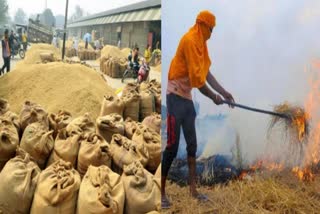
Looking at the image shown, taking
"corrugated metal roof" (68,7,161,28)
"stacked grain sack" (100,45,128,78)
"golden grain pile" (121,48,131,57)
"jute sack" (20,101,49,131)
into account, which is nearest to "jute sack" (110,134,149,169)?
"jute sack" (20,101,49,131)

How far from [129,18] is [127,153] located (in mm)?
3053

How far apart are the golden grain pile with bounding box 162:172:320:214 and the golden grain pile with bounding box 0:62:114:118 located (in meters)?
2.87

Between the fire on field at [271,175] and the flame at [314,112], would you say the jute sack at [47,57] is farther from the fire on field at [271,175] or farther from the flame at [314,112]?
the flame at [314,112]

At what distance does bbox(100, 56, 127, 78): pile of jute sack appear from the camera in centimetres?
817

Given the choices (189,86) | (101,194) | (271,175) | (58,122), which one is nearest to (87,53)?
(58,122)

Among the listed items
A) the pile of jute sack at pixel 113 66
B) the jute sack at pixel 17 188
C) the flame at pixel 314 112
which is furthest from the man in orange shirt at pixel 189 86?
the pile of jute sack at pixel 113 66

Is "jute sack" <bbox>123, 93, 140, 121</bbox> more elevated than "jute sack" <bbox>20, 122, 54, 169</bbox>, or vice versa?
"jute sack" <bbox>123, 93, 140, 121</bbox>

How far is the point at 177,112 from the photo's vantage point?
5.87ft

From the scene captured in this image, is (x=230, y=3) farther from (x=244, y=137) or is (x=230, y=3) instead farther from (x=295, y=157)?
(x=295, y=157)

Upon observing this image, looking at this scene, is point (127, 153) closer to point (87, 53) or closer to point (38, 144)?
point (38, 144)

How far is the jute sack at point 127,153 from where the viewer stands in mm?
2922

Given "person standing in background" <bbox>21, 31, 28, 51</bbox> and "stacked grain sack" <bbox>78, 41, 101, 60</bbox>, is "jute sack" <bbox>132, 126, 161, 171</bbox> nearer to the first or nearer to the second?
"stacked grain sack" <bbox>78, 41, 101, 60</bbox>

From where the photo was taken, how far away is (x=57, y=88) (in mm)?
5426

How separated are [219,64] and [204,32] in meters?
0.16
